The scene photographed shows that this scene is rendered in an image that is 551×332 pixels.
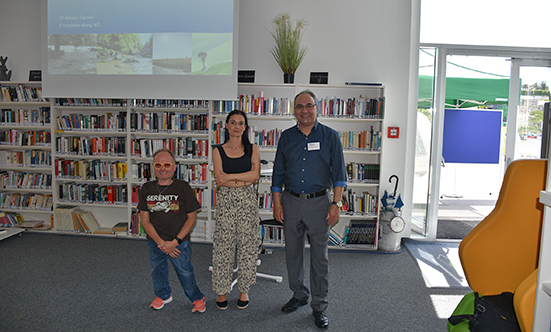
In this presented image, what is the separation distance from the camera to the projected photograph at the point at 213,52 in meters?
4.44

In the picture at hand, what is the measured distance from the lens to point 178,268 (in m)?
2.65

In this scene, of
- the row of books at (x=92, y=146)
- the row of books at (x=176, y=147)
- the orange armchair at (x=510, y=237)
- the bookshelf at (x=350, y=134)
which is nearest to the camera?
the orange armchair at (x=510, y=237)

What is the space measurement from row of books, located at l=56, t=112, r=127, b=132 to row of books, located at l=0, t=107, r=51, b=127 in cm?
21

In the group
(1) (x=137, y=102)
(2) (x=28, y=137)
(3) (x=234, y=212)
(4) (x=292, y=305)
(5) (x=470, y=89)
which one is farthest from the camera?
(5) (x=470, y=89)

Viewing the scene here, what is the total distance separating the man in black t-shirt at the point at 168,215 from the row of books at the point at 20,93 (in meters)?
3.39

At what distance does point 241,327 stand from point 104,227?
3345mm

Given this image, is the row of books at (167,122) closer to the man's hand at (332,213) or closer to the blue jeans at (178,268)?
the blue jeans at (178,268)

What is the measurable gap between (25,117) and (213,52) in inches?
113

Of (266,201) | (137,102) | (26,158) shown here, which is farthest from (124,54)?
(266,201)

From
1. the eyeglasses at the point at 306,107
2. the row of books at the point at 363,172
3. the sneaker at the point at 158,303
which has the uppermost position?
the eyeglasses at the point at 306,107

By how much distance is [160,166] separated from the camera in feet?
8.42

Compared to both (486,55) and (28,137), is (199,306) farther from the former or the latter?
(486,55)

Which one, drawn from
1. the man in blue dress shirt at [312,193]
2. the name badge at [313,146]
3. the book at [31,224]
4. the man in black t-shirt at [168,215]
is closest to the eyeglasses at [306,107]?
the man in blue dress shirt at [312,193]

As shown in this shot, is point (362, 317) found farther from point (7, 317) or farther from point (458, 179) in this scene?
point (458, 179)
